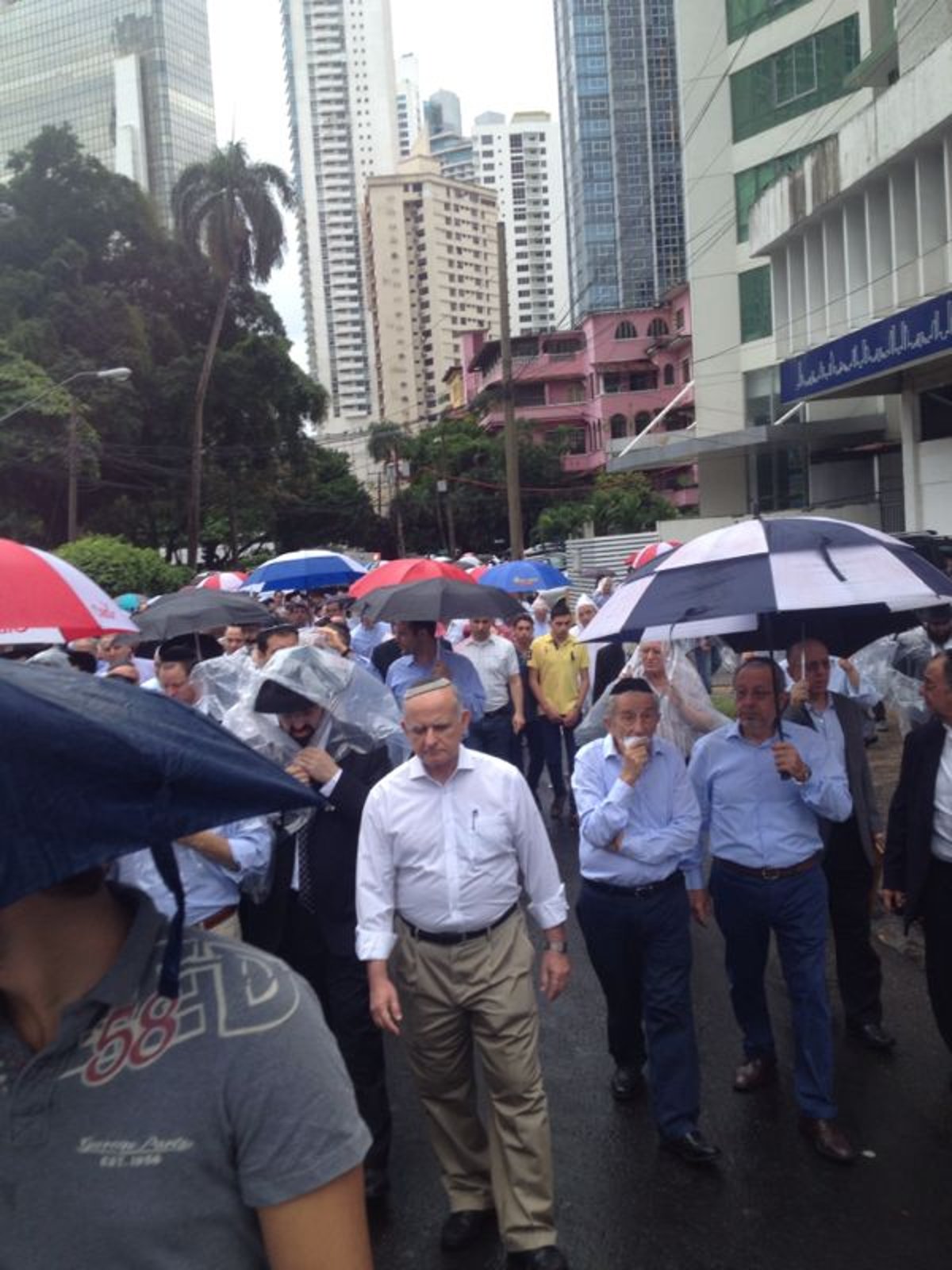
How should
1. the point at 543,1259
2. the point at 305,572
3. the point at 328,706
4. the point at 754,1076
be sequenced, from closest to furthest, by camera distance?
the point at 543,1259 < the point at 328,706 < the point at 754,1076 < the point at 305,572

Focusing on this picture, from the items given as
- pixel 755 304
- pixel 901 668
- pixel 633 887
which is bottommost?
pixel 633 887

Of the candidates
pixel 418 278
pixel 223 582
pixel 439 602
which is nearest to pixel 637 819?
pixel 439 602

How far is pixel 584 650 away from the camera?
10.2 m

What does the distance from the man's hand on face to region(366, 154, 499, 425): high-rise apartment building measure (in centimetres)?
12167

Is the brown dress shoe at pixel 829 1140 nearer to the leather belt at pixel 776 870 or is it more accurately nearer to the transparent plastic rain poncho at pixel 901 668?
the leather belt at pixel 776 870

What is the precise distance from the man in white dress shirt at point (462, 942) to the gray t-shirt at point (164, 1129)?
2324mm

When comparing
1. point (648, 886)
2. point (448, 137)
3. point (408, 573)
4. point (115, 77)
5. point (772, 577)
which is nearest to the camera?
point (772, 577)

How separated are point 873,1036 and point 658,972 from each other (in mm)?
1400

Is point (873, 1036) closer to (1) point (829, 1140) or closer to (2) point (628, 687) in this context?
(1) point (829, 1140)

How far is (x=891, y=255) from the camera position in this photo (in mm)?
22672

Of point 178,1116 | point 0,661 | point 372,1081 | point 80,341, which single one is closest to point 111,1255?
point 178,1116

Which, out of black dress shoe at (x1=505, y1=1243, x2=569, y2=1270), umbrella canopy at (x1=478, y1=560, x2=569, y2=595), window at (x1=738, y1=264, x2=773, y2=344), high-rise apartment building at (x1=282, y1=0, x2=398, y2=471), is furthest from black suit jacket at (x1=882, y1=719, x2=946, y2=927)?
high-rise apartment building at (x1=282, y1=0, x2=398, y2=471)

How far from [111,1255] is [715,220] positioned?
1448 inches

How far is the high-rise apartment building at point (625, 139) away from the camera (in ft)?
335
